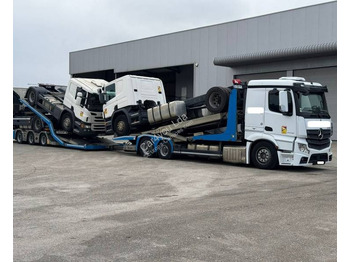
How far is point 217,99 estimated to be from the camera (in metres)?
13.9

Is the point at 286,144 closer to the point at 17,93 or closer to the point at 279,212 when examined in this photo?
the point at 279,212

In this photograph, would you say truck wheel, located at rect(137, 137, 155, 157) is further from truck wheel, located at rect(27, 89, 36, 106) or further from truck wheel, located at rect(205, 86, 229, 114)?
truck wheel, located at rect(27, 89, 36, 106)

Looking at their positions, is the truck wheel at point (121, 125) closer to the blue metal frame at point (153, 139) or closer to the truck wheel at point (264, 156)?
the blue metal frame at point (153, 139)

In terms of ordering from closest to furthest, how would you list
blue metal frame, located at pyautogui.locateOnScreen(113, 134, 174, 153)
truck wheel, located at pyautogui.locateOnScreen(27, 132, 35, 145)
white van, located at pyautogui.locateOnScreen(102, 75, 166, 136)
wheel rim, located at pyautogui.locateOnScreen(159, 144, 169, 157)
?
blue metal frame, located at pyautogui.locateOnScreen(113, 134, 174, 153)
wheel rim, located at pyautogui.locateOnScreen(159, 144, 169, 157)
white van, located at pyautogui.locateOnScreen(102, 75, 166, 136)
truck wheel, located at pyautogui.locateOnScreen(27, 132, 35, 145)

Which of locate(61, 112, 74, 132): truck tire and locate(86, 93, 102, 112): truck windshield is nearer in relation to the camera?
locate(86, 93, 102, 112): truck windshield

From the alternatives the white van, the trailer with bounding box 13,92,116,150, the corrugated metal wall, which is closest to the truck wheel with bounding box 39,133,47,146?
the trailer with bounding box 13,92,116,150

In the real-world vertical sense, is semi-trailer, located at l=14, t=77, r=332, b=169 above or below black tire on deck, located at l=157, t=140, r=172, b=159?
above

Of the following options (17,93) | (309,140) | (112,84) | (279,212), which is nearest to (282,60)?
(112,84)

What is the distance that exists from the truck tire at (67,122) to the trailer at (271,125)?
7.05 m

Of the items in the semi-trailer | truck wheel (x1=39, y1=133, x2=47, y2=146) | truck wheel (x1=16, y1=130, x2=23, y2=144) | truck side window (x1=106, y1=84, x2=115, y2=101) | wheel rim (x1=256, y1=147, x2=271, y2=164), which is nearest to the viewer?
the semi-trailer

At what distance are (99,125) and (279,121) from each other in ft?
30.5

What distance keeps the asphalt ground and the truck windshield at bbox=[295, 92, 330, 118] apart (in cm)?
175

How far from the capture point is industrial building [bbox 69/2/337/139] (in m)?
22.5

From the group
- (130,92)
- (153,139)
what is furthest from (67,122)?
(153,139)
